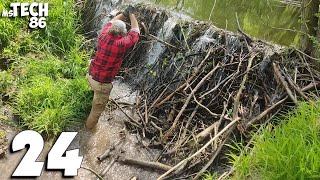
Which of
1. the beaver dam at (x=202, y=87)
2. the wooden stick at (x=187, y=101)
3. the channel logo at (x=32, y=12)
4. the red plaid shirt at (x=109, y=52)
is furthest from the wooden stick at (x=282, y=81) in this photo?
the channel logo at (x=32, y=12)

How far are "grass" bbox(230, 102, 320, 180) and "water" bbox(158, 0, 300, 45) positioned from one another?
4.06 meters

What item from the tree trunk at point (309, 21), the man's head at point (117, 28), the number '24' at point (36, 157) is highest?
the tree trunk at point (309, 21)

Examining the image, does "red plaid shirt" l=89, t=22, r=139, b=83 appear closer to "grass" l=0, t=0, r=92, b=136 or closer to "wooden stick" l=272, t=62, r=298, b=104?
"grass" l=0, t=0, r=92, b=136

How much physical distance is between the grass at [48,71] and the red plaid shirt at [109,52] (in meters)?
0.67

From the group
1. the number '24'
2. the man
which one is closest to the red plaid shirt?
the man

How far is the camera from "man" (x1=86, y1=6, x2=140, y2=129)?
454cm

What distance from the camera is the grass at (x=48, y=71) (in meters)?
4.95

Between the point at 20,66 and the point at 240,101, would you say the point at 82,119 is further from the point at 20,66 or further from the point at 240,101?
the point at 240,101

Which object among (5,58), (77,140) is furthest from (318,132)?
(5,58)

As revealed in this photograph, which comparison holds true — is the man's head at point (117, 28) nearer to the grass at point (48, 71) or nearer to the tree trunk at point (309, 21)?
the grass at point (48, 71)

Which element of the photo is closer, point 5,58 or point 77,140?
point 77,140

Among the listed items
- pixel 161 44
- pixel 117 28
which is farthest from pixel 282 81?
pixel 161 44

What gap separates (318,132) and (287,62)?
199cm

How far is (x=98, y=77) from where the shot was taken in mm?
4836
